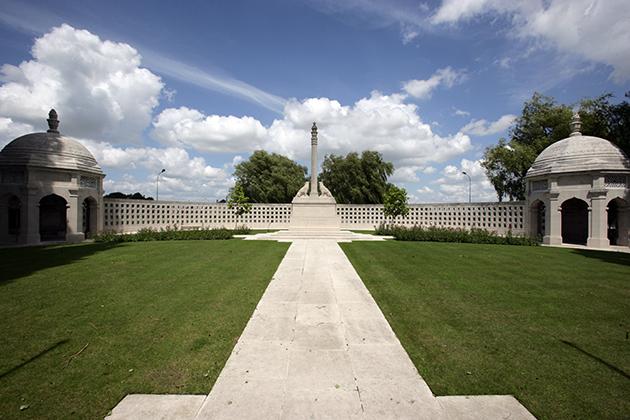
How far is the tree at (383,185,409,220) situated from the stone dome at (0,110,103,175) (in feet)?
88.1

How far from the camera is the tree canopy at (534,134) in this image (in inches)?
1146

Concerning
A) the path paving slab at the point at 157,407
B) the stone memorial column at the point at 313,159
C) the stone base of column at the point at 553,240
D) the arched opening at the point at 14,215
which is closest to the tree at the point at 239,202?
the stone memorial column at the point at 313,159

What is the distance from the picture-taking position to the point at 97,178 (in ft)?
90.7

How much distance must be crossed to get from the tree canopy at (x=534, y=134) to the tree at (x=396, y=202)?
11.4 meters

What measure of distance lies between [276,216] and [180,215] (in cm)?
1049

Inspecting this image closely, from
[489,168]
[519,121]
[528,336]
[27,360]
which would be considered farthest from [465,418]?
[519,121]

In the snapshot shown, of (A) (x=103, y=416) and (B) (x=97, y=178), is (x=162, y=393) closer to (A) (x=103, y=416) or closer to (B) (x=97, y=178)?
(A) (x=103, y=416)

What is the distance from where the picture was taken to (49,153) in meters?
24.7

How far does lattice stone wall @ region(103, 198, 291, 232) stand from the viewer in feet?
102

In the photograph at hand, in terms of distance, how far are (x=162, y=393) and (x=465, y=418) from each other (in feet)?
12.4

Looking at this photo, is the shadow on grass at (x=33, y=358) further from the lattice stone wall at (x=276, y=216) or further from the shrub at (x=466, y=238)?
the lattice stone wall at (x=276, y=216)

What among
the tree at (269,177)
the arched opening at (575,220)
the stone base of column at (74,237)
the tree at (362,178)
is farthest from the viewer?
the tree at (269,177)

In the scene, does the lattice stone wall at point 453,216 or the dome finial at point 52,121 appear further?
the lattice stone wall at point 453,216

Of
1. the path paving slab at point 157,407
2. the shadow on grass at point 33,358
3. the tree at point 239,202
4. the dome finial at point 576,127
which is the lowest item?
the path paving slab at point 157,407
